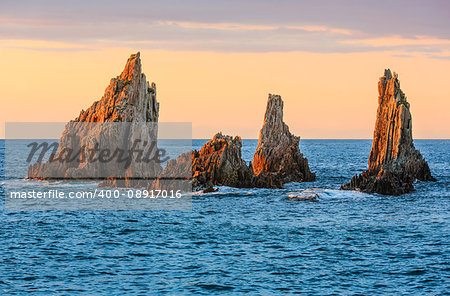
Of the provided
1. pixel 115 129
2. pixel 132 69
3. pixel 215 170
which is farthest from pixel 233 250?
pixel 132 69

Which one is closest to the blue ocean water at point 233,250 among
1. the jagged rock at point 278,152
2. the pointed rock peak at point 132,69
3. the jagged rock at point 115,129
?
the jagged rock at point 115,129

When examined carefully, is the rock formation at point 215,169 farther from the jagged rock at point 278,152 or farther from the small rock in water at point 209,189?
the jagged rock at point 278,152

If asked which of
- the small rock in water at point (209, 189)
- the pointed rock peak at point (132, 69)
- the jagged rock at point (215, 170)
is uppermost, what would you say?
the pointed rock peak at point (132, 69)

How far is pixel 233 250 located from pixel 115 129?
54840 millimetres

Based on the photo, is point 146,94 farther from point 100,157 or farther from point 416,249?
point 416,249

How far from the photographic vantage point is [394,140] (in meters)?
92.5

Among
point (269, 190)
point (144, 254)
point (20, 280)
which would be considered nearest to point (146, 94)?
point (269, 190)

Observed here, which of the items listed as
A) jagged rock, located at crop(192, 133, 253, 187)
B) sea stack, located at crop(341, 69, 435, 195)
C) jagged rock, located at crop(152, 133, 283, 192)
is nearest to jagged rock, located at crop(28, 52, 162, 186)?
jagged rock, located at crop(152, 133, 283, 192)

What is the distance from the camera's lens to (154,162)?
9350 centimetres

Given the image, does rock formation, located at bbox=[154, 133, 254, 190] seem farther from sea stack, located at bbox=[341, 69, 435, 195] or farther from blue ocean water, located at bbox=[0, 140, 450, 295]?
sea stack, located at bbox=[341, 69, 435, 195]

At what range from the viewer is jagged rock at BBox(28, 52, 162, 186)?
91750 mm

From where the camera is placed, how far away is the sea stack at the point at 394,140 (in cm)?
8944

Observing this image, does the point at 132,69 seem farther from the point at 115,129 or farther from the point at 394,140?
the point at 394,140

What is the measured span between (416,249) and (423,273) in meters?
6.82
